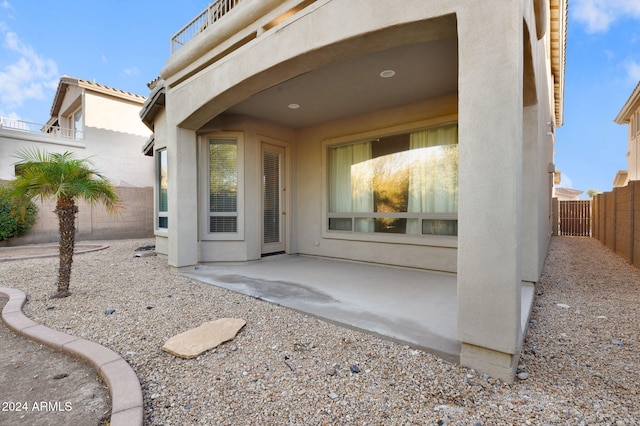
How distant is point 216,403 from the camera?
2.06m

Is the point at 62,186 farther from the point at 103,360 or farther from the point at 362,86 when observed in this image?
the point at 362,86

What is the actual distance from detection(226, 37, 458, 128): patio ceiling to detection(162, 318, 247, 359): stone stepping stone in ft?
11.5

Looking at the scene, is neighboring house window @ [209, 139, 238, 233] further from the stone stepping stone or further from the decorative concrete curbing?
the stone stepping stone

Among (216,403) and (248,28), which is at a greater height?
(248,28)

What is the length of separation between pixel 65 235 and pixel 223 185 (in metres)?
2.79

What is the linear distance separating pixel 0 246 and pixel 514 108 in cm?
1310

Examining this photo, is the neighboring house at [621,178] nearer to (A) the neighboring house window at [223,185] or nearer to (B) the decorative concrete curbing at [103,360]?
(A) the neighboring house window at [223,185]

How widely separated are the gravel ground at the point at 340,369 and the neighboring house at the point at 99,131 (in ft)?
37.5

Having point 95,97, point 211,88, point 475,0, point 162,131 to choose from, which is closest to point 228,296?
Answer: point 211,88

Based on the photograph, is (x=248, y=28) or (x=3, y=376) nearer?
(x=3, y=376)

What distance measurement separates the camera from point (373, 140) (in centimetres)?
648

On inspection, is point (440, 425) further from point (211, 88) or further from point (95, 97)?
point (95, 97)

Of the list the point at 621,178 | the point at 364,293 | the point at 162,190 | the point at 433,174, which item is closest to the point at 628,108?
the point at 621,178

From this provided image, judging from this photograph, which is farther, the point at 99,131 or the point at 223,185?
the point at 99,131
